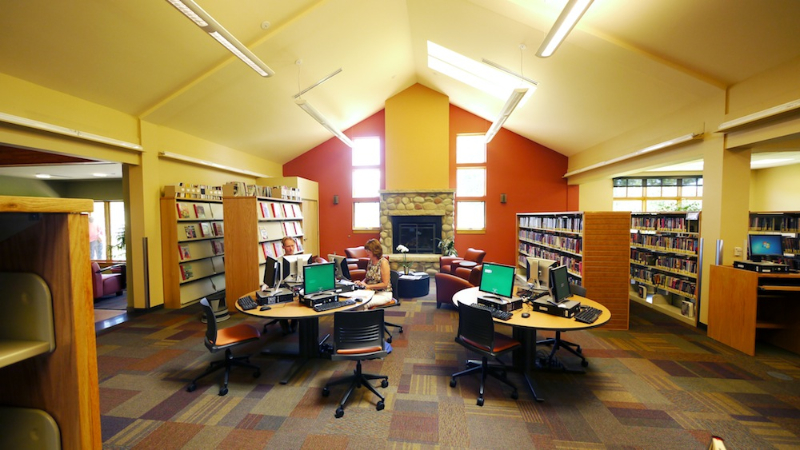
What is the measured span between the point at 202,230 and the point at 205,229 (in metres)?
0.07

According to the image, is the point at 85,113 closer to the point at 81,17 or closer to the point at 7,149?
the point at 81,17

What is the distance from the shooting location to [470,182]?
9320 mm

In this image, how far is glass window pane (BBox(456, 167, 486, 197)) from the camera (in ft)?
30.5

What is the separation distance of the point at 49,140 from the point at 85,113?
2.14 feet

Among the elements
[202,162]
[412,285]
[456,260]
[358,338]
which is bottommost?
[412,285]

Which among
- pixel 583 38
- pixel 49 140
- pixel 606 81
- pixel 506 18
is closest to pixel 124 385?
pixel 49 140

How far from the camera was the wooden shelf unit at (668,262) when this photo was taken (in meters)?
4.83

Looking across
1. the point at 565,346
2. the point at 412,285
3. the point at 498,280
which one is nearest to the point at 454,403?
the point at 498,280

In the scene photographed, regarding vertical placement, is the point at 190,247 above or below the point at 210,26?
below

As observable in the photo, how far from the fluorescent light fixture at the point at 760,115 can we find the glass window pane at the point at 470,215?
559 cm

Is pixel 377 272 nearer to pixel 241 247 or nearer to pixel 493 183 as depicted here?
pixel 241 247

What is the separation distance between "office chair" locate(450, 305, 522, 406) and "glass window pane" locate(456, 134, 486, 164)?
6.88 m

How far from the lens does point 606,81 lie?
16.3ft

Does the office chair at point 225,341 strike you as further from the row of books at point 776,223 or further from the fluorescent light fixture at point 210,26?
the row of books at point 776,223
